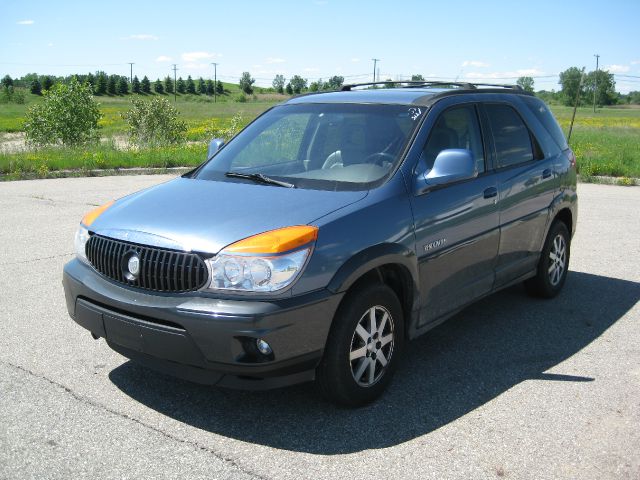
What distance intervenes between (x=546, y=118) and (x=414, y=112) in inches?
84.3

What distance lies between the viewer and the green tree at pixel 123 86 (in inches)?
6178

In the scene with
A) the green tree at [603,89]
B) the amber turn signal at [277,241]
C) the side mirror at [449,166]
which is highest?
the green tree at [603,89]

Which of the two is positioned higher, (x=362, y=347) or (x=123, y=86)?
(x=123, y=86)

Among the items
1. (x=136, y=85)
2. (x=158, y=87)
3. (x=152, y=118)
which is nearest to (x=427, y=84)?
(x=152, y=118)

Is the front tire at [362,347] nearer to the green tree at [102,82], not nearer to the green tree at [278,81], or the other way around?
the green tree at [102,82]

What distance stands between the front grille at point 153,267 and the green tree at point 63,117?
28850mm

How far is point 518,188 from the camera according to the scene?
539 cm

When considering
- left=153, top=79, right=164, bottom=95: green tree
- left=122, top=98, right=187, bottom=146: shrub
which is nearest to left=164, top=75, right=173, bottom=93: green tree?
left=153, top=79, right=164, bottom=95: green tree

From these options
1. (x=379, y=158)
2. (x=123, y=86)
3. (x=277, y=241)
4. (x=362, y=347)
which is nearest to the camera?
(x=277, y=241)

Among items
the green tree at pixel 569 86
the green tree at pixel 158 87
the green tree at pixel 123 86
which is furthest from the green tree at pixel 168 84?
the green tree at pixel 569 86

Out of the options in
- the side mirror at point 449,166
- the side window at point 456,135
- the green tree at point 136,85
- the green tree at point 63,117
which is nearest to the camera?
the side mirror at point 449,166

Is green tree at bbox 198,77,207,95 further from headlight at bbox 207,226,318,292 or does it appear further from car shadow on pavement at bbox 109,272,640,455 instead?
headlight at bbox 207,226,318,292

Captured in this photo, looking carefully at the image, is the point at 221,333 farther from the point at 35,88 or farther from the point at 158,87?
the point at 158,87

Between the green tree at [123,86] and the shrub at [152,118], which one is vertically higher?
the green tree at [123,86]
